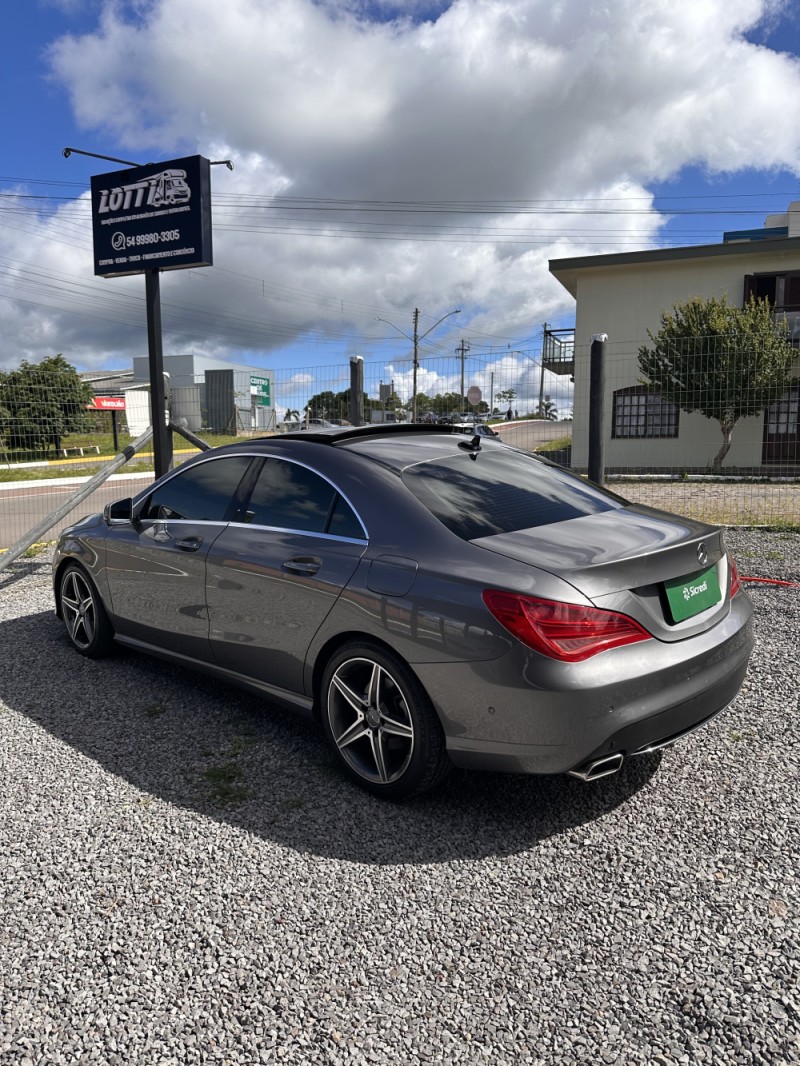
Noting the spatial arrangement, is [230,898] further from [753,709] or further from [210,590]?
[753,709]

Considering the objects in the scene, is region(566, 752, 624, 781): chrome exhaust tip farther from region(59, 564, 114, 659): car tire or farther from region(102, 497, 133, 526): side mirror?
region(59, 564, 114, 659): car tire

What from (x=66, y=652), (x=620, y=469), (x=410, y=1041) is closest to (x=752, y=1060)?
(x=410, y=1041)

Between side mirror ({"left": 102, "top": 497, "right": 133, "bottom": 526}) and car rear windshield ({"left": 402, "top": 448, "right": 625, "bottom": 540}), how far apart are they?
6.92 ft

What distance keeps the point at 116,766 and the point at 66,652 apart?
2.00 m

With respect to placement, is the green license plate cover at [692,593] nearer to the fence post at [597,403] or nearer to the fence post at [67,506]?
the fence post at [597,403]

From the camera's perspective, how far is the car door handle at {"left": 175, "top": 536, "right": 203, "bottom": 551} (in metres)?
4.03

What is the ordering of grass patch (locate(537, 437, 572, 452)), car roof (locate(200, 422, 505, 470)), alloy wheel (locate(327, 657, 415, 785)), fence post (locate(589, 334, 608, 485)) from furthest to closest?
grass patch (locate(537, 437, 572, 452))
fence post (locate(589, 334, 608, 485))
car roof (locate(200, 422, 505, 470))
alloy wheel (locate(327, 657, 415, 785))

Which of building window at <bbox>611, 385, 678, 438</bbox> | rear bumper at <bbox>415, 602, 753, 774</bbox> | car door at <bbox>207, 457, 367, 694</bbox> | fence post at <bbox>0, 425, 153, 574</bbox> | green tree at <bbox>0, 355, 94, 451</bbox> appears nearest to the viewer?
rear bumper at <bbox>415, 602, 753, 774</bbox>

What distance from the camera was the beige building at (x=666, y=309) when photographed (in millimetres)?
21547

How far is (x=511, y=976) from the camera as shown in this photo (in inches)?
86.0

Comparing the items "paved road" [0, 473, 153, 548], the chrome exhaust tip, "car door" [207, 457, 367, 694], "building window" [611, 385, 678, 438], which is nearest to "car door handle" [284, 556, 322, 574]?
"car door" [207, 457, 367, 694]

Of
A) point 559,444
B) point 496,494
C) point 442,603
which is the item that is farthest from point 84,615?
point 559,444

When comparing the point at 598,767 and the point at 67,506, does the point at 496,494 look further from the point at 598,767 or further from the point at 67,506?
the point at 67,506

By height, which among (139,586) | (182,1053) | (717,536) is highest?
(717,536)
